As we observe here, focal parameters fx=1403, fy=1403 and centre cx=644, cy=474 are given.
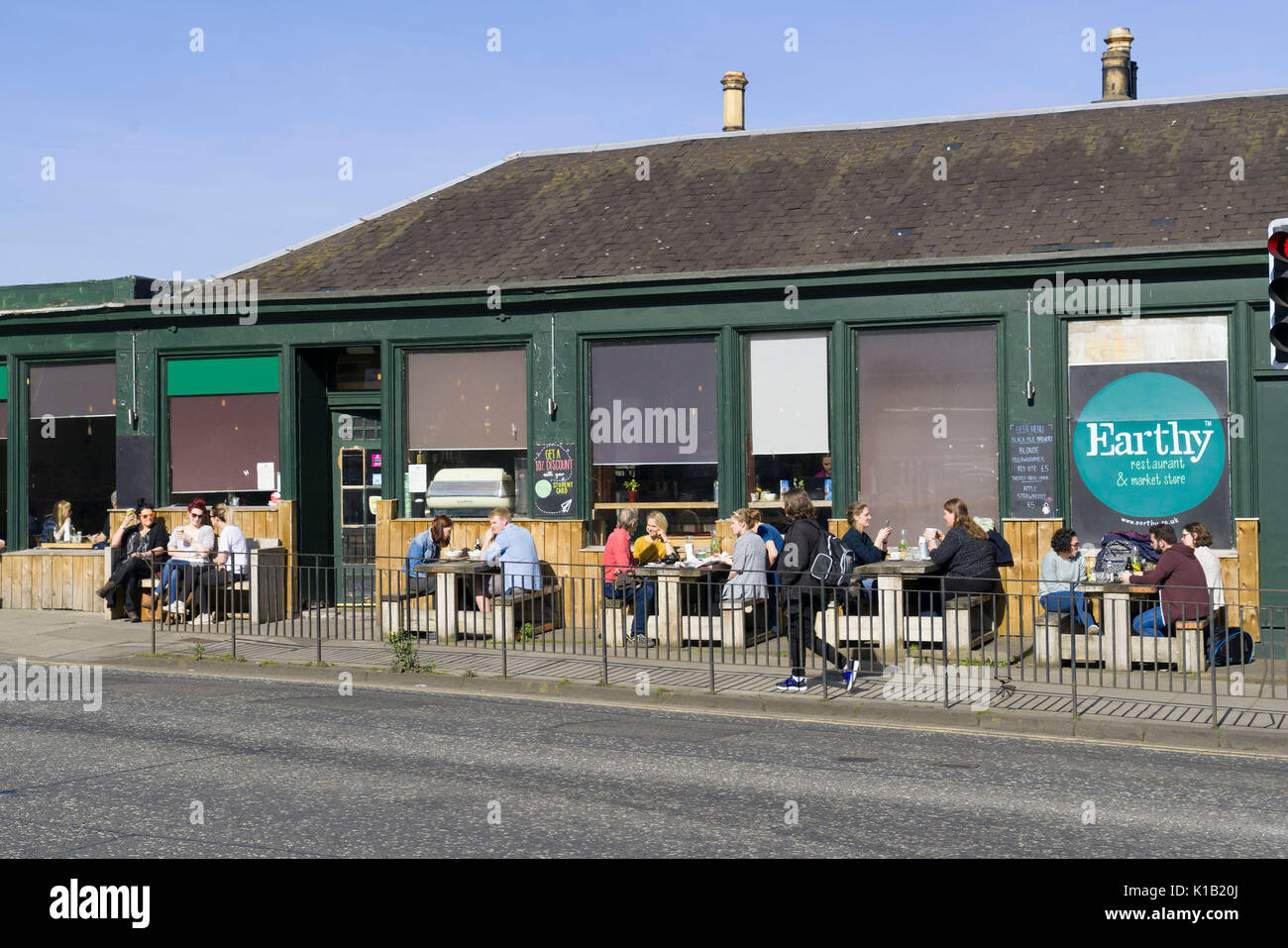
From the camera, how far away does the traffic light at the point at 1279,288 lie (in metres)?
9.11

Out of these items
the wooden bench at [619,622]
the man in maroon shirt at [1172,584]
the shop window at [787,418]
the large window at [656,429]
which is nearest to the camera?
the man in maroon shirt at [1172,584]

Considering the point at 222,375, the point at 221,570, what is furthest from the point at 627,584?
the point at 222,375

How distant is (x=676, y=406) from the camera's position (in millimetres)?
17625

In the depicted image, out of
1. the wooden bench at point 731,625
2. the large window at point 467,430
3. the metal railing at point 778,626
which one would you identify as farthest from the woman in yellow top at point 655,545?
the large window at point 467,430

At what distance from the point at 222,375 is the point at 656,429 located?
246 inches

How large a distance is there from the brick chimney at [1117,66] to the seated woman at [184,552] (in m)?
14.6

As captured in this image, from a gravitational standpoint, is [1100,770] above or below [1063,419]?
below

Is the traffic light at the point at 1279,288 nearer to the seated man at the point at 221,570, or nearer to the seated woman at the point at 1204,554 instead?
the seated woman at the point at 1204,554

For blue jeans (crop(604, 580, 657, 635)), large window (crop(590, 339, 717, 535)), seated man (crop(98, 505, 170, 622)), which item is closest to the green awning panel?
seated man (crop(98, 505, 170, 622))

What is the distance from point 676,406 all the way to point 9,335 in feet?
32.7

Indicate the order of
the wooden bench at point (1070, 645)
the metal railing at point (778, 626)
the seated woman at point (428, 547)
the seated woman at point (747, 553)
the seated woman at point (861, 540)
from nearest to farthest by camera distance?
the metal railing at point (778, 626), the wooden bench at point (1070, 645), the seated woman at point (747, 553), the seated woman at point (861, 540), the seated woman at point (428, 547)

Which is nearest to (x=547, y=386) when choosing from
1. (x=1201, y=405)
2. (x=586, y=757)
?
(x=1201, y=405)

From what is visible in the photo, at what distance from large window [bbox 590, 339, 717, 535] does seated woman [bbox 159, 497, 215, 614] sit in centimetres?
495
